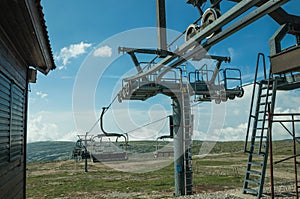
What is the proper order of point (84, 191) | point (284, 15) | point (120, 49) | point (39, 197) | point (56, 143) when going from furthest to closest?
point (56, 143) < point (84, 191) < point (39, 197) < point (120, 49) < point (284, 15)

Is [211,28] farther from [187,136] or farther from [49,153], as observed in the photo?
[49,153]

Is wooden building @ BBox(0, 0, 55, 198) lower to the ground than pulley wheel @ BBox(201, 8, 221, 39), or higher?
lower

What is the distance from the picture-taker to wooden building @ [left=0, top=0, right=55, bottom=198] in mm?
3178

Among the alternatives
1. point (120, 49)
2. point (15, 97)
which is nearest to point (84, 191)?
point (120, 49)

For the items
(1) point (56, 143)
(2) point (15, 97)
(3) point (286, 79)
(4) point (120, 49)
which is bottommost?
(1) point (56, 143)

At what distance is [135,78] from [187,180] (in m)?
4.82

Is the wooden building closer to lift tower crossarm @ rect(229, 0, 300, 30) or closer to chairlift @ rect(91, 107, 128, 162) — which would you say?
lift tower crossarm @ rect(229, 0, 300, 30)

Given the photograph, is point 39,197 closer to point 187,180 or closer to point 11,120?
point 187,180

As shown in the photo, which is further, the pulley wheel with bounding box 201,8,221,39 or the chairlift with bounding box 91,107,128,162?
the chairlift with bounding box 91,107,128,162

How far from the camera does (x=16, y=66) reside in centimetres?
479

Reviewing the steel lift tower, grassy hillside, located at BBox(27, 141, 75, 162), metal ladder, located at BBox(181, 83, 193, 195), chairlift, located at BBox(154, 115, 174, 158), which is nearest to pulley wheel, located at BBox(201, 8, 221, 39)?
the steel lift tower

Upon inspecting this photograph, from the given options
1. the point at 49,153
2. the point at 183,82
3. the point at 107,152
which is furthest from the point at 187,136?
the point at 49,153

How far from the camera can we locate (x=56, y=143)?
383 ft

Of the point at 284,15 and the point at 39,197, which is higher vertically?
the point at 284,15
